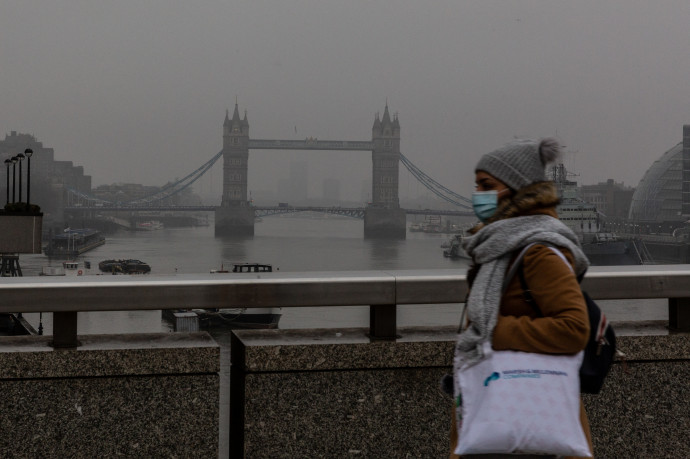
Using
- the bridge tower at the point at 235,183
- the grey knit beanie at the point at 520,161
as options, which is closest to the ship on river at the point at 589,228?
the bridge tower at the point at 235,183

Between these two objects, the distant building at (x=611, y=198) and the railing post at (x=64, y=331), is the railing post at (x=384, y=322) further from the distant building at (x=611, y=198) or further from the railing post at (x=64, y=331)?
the distant building at (x=611, y=198)

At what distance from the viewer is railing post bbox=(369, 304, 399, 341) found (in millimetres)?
2057

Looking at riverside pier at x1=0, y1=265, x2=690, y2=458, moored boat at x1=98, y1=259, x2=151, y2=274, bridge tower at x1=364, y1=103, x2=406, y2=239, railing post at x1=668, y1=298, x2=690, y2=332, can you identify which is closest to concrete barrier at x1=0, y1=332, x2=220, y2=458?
riverside pier at x1=0, y1=265, x2=690, y2=458

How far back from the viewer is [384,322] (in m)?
2.06

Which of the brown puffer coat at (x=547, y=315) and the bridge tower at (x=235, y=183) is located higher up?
the bridge tower at (x=235, y=183)

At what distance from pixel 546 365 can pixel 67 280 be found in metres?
1.06

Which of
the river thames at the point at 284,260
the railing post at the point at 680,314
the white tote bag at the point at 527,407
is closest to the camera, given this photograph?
the white tote bag at the point at 527,407

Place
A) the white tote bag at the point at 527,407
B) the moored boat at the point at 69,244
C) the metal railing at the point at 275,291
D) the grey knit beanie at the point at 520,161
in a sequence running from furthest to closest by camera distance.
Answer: the moored boat at the point at 69,244 < the metal railing at the point at 275,291 < the grey knit beanie at the point at 520,161 < the white tote bag at the point at 527,407

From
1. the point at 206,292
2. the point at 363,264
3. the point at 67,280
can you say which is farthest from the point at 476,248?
the point at 363,264

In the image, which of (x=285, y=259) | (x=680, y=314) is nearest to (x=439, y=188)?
(x=285, y=259)

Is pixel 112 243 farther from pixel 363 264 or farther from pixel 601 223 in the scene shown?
pixel 601 223

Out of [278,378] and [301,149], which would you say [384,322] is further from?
[301,149]

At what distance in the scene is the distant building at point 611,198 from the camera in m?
108

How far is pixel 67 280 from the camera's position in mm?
1846
